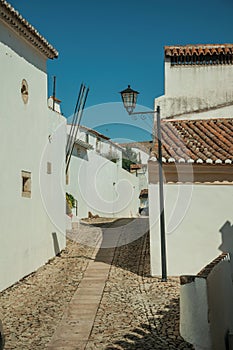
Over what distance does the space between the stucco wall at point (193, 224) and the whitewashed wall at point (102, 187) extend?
1416cm

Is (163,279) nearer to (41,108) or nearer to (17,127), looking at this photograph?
(17,127)

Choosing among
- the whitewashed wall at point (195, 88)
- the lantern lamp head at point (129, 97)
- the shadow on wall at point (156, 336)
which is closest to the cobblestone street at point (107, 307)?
the shadow on wall at point (156, 336)

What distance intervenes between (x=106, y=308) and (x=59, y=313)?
94 centimetres

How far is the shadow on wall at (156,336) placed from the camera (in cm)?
634

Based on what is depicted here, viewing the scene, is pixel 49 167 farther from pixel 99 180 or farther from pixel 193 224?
pixel 99 180

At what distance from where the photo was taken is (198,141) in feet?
41.1

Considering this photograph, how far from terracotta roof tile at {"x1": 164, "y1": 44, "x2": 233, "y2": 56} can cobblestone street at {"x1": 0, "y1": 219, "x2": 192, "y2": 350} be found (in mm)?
7971

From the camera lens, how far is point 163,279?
34.4ft

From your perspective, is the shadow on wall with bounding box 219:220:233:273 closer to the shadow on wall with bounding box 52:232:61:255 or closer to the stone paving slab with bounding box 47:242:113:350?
the stone paving slab with bounding box 47:242:113:350

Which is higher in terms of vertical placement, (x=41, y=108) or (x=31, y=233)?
(x=41, y=108)

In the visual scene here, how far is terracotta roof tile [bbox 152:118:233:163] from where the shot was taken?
11.1m

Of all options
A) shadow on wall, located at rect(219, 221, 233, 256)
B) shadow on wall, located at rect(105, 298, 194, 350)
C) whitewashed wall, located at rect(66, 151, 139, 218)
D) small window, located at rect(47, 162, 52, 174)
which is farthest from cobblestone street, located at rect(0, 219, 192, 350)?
whitewashed wall, located at rect(66, 151, 139, 218)

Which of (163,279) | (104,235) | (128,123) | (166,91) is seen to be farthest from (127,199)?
(163,279)

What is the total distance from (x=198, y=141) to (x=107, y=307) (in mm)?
6005
